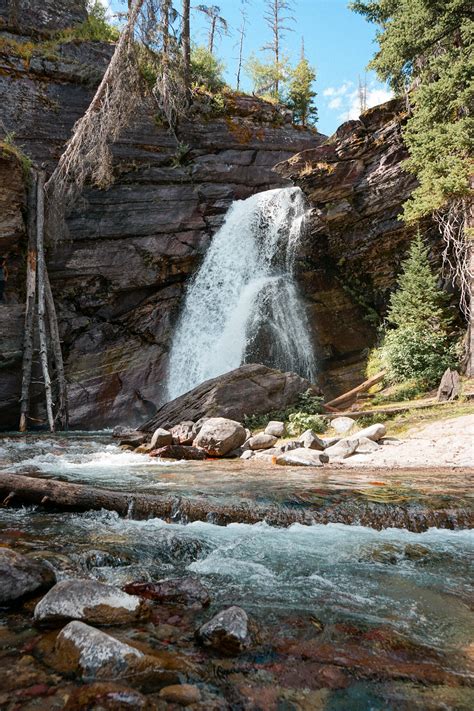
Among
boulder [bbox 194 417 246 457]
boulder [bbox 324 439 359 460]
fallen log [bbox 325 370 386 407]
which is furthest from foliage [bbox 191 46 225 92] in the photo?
boulder [bbox 324 439 359 460]

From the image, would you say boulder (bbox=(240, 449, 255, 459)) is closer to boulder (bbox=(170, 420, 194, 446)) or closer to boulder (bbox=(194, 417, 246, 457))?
boulder (bbox=(194, 417, 246, 457))

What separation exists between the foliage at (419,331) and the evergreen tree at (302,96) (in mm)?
17781

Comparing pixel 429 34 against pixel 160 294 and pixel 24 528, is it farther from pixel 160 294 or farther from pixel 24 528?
pixel 24 528

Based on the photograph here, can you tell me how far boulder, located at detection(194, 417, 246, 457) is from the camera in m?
10.6

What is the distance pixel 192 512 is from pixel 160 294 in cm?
1642

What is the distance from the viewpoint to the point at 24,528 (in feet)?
15.5

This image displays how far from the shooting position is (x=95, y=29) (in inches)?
970

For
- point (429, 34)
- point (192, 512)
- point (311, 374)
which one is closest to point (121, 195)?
point (311, 374)

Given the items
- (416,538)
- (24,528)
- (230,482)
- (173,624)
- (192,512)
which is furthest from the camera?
(230,482)

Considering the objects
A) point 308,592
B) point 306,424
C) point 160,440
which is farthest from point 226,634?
point 306,424

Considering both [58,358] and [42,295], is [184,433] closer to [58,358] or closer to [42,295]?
[58,358]

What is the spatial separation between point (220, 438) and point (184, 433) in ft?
5.72

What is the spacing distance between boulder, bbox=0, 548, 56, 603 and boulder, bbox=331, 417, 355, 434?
30.6 feet

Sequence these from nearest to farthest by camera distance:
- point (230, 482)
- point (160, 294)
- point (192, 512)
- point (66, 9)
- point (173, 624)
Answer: point (173, 624), point (192, 512), point (230, 482), point (160, 294), point (66, 9)
